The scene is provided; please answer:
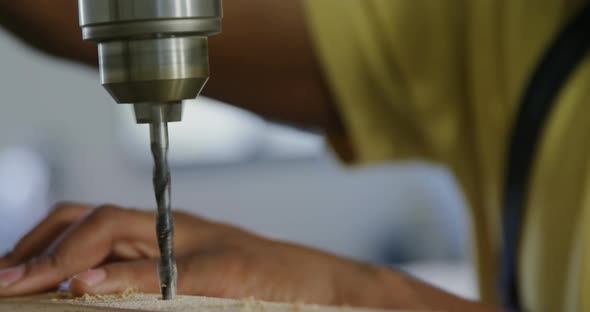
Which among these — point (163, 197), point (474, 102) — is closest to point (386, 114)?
point (474, 102)

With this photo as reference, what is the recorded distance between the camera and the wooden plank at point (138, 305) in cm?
41

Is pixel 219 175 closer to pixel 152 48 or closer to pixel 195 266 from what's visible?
pixel 195 266

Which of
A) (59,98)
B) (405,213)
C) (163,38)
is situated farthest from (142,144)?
(163,38)

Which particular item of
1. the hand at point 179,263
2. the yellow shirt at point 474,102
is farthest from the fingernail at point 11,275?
the yellow shirt at point 474,102

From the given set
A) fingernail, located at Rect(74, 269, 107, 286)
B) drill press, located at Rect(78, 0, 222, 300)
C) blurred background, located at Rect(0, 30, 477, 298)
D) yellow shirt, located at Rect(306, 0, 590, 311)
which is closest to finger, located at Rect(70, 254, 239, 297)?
fingernail, located at Rect(74, 269, 107, 286)

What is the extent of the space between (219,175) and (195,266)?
2.39m

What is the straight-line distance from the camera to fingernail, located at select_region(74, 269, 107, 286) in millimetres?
458

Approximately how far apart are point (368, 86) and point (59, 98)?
2.08 meters

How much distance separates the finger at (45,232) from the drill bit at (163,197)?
144 mm

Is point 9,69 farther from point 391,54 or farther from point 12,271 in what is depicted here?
point 12,271

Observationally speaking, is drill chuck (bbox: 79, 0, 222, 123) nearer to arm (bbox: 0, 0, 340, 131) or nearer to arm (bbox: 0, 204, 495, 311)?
arm (bbox: 0, 204, 495, 311)

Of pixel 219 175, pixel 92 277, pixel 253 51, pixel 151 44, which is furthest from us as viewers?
pixel 219 175

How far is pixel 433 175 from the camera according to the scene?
9.55ft

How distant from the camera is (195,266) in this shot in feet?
1.68
